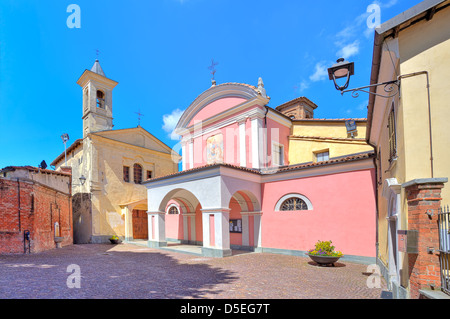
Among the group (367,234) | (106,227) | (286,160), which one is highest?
(286,160)

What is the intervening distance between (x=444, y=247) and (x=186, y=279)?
618 cm

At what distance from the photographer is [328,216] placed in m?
11.3

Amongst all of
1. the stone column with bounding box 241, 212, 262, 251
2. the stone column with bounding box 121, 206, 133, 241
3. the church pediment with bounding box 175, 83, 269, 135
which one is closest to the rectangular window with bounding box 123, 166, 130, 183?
the stone column with bounding box 121, 206, 133, 241

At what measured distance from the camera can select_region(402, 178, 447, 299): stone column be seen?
3.95 metres

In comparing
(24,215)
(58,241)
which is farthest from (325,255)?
(58,241)

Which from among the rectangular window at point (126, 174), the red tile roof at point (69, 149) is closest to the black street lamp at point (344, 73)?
the rectangular window at point (126, 174)

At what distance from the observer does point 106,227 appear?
19.5m

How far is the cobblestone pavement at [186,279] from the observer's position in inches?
241

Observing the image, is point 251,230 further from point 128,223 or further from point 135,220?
point 135,220

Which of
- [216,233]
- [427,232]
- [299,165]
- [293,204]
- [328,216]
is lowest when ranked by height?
[216,233]

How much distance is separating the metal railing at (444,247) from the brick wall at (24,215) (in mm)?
14802
